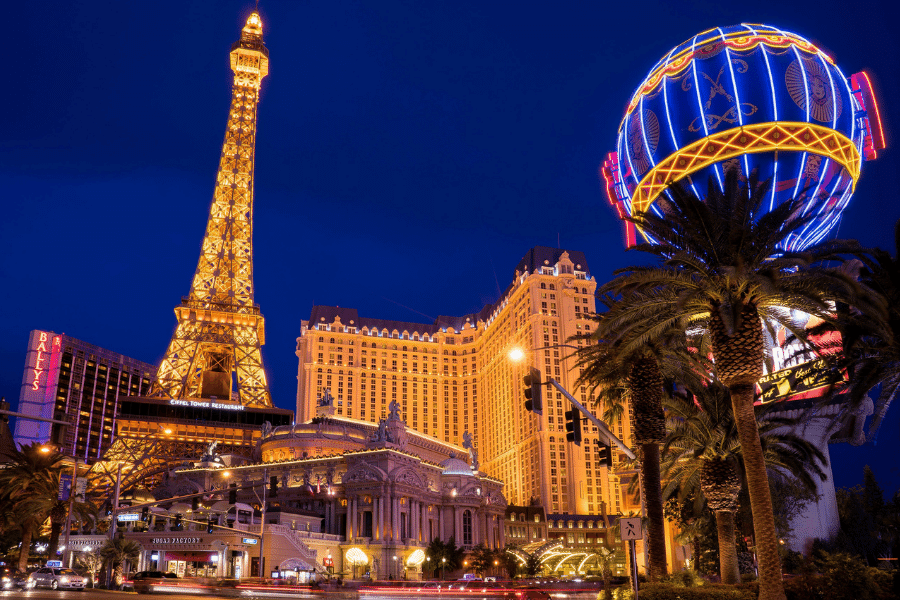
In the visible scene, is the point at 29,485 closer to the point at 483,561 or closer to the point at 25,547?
the point at 25,547

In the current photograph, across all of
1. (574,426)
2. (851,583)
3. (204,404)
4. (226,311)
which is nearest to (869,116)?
(851,583)

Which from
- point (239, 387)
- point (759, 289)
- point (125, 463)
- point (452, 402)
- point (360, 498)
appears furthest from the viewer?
point (452, 402)

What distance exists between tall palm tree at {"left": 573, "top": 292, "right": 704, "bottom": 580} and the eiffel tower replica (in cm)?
7919

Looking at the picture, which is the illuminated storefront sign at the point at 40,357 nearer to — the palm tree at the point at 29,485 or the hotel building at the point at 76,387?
the hotel building at the point at 76,387

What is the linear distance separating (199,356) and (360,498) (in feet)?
157

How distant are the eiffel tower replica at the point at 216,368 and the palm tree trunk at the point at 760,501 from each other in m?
86.2

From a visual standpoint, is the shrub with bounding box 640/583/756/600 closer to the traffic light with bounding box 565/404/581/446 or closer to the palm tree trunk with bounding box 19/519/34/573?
the traffic light with bounding box 565/404/581/446

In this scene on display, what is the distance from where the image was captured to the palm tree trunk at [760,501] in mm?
20688

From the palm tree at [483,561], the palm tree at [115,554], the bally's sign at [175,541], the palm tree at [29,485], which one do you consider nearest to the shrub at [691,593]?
the palm tree at [115,554]

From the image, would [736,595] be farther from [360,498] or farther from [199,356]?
[199,356]

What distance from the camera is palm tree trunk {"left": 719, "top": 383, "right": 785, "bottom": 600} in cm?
2069

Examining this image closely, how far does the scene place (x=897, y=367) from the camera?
25422mm

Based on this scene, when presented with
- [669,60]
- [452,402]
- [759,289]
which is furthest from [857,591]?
[452,402]


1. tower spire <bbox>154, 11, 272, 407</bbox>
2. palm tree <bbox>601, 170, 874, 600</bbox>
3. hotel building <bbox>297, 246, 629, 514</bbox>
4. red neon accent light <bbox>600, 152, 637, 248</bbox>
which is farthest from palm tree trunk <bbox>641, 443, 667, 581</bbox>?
hotel building <bbox>297, 246, 629, 514</bbox>
